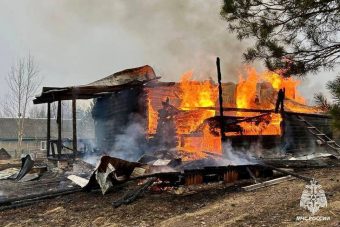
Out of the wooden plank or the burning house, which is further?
the burning house

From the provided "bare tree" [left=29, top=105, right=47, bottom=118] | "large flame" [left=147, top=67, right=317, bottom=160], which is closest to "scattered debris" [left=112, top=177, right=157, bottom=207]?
"large flame" [left=147, top=67, right=317, bottom=160]

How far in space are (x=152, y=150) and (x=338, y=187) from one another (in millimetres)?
8887

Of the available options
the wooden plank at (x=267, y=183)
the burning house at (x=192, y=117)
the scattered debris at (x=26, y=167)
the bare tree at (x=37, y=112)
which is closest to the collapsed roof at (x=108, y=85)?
the burning house at (x=192, y=117)

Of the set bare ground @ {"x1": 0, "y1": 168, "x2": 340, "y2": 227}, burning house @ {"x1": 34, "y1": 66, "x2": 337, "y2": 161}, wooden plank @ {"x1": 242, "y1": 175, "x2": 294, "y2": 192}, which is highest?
burning house @ {"x1": 34, "y1": 66, "x2": 337, "y2": 161}

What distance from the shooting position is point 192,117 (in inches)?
604

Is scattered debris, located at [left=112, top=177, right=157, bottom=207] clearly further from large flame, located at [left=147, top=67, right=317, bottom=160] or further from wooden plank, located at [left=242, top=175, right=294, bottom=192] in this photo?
large flame, located at [left=147, top=67, right=317, bottom=160]

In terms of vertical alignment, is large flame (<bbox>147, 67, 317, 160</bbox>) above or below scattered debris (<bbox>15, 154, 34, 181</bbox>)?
above

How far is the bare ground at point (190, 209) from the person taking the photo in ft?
20.1

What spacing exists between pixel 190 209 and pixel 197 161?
4.24 m

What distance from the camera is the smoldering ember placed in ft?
22.0

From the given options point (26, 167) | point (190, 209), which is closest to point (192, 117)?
point (26, 167)

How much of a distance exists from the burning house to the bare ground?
4.89 metres

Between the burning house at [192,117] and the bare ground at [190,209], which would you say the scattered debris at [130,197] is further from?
the burning house at [192,117]

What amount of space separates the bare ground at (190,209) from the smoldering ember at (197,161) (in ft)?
0.08
